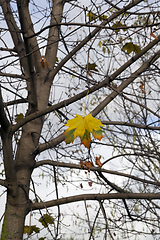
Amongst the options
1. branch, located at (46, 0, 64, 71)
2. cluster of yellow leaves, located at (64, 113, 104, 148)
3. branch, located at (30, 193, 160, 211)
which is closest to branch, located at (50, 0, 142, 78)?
branch, located at (46, 0, 64, 71)

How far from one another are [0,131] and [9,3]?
1.64 meters

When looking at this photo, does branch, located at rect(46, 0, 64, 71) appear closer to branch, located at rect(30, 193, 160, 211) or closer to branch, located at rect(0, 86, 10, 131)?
branch, located at rect(0, 86, 10, 131)

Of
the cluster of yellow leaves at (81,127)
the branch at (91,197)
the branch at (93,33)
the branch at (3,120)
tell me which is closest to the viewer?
the cluster of yellow leaves at (81,127)

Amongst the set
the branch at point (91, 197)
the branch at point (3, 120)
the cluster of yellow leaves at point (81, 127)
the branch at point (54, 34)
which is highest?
the branch at point (54, 34)

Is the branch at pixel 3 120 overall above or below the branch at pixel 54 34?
below

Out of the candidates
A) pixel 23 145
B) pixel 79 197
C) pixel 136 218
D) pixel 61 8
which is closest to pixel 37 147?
pixel 23 145

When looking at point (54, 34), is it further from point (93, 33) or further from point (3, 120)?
point (3, 120)

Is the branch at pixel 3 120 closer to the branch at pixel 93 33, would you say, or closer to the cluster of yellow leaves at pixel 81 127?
the cluster of yellow leaves at pixel 81 127

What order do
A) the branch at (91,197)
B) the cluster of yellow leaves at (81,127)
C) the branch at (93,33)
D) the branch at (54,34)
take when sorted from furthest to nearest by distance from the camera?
1. the branch at (54,34)
2. the branch at (91,197)
3. the branch at (93,33)
4. the cluster of yellow leaves at (81,127)

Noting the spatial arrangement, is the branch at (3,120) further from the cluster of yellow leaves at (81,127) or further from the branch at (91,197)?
the branch at (91,197)

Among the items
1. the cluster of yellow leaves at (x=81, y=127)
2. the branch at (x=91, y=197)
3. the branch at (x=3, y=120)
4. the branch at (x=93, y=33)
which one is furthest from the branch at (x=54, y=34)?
the cluster of yellow leaves at (x=81, y=127)

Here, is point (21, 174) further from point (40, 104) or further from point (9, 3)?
point (9, 3)

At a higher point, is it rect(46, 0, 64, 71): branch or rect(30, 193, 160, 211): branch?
rect(46, 0, 64, 71): branch

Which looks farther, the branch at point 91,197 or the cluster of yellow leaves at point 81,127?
the branch at point 91,197
